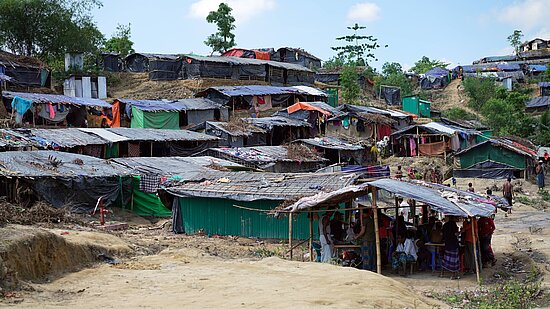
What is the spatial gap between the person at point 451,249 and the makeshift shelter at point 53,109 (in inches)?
900

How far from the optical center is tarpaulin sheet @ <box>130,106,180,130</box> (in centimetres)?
3472

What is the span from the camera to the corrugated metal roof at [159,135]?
99.1 feet

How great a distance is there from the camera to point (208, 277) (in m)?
12.5

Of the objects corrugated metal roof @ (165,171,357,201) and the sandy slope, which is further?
corrugated metal roof @ (165,171,357,201)

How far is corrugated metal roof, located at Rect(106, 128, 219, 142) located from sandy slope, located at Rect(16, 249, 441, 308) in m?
16.7

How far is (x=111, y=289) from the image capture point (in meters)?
11.7

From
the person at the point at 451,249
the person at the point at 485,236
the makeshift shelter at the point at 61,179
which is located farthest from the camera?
the makeshift shelter at the point at 61,179

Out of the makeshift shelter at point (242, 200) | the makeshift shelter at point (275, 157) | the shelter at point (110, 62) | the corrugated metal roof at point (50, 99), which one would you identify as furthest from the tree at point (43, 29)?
the makeshift shelter at point (242, 200)

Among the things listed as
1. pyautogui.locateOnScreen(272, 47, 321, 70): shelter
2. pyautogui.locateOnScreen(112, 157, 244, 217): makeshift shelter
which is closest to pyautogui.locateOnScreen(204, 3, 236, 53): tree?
pyautogui.locateOnScreen(272, 47, 321, 70): shelter

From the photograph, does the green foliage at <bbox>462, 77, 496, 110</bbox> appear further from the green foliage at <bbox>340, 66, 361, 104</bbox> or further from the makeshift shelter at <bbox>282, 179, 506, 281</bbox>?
the makeshift shelter at <bbox>282, 179, 506, 281</bbox>

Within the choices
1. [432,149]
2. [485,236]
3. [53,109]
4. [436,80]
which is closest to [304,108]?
[432,149]

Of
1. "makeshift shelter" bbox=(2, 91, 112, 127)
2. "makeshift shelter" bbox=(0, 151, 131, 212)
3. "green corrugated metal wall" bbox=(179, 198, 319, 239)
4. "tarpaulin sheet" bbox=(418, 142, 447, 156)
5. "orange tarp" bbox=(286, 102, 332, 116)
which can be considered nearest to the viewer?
"green corrugated metal wall" bbox=(179, 198, 319, 239)

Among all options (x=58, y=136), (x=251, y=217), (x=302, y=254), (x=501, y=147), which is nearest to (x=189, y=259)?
(x=302, y=254)

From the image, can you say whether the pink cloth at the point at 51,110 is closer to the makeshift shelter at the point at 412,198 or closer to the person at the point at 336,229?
the makeshift shelter at the point at 412,198
